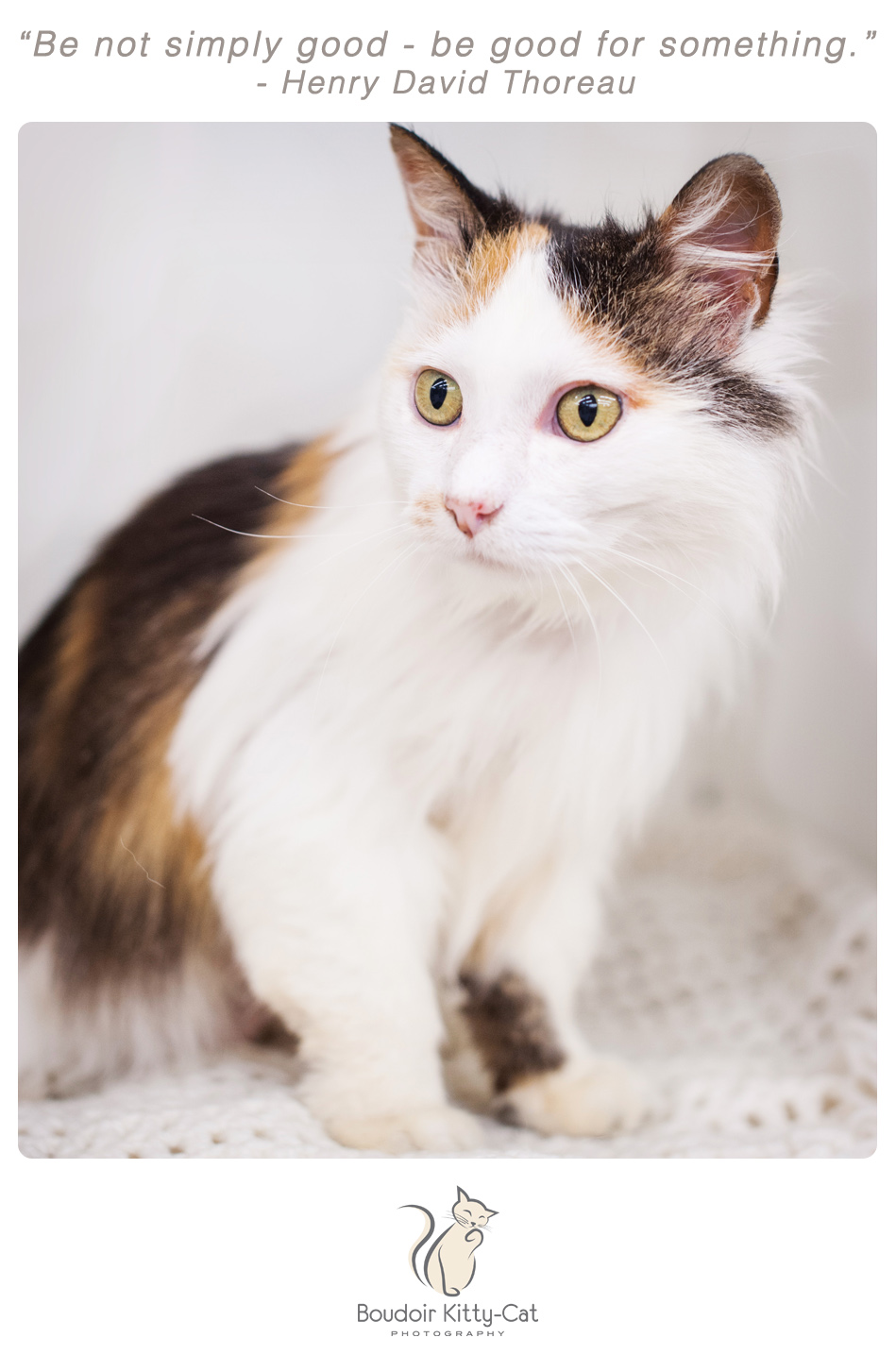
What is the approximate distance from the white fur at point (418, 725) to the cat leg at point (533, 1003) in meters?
0.01

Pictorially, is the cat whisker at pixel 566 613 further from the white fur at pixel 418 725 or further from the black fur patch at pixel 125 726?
the black fur patch at pixel 125 726

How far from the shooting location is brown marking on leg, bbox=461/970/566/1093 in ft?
3.78

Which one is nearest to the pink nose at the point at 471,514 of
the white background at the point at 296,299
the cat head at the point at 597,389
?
the cat head at the point at 597,389

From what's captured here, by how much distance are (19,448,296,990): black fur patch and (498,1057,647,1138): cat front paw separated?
401mm

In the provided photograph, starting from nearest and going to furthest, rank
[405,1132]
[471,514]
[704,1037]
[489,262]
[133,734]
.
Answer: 1. [471,514]
2. [489,262]
3. [405,1132]
4. [133,734]
5. [704,1037]

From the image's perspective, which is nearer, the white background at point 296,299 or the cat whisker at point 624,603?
the cat whisker at point 624,603

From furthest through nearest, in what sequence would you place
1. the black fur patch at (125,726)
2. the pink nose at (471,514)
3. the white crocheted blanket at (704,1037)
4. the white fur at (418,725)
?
the black fur patch at (125,726) → the white crocheted blanket at (704,1037) → the white fur at (418,725) → the pink nose at (471,514)

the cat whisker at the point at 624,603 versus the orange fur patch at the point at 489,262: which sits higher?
the orange fur patch at the point at 489,262
